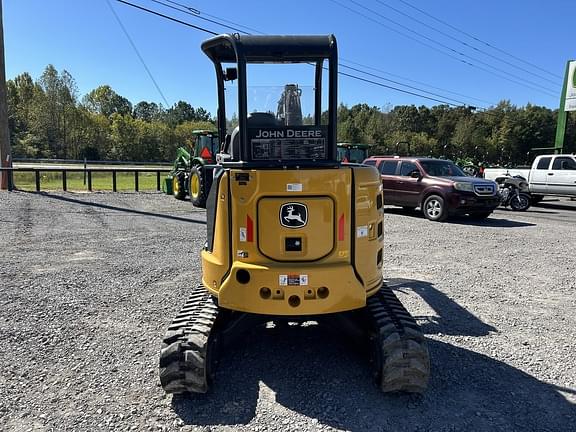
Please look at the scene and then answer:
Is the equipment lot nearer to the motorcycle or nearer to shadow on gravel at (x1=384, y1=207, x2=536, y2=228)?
shadow on gravel at (x1=384, y1=207, x2=536, y2=228)

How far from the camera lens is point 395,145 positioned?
Result: 6738 cm

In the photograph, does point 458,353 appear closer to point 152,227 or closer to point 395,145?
point 152,227

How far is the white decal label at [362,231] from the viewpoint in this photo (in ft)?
10.7

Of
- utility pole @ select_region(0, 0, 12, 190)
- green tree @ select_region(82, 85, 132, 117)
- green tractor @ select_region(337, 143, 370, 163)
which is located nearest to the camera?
utility pole @ select_region(0, 0, 12, 190)

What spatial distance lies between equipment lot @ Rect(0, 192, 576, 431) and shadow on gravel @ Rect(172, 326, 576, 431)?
1cm

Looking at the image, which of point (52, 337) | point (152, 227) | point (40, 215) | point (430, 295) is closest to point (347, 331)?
point (430, 295)

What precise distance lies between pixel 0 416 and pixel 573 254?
9.03 meters

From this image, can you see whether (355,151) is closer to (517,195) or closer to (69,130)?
(517,195)

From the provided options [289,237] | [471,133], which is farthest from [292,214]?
[471,133]

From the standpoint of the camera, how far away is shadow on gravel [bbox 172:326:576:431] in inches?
118

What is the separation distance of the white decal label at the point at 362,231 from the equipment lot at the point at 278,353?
3.89ft

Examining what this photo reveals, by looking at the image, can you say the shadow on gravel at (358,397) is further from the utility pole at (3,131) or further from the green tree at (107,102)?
the green tree at (107,102)

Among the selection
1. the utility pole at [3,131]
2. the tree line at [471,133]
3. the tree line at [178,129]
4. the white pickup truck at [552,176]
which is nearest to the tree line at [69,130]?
the tree line at [178,129]

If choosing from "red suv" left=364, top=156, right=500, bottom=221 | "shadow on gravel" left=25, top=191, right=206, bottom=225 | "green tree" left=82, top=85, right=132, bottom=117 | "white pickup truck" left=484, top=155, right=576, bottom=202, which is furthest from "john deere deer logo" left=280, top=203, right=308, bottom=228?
"green tree" left=82, top=85, right=132, bottom=117
